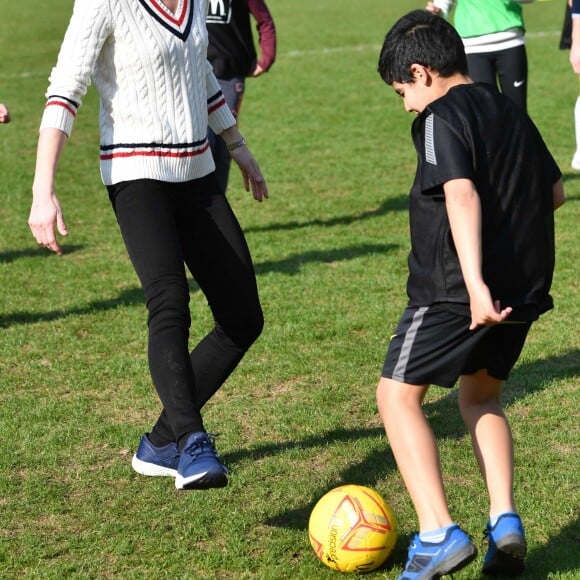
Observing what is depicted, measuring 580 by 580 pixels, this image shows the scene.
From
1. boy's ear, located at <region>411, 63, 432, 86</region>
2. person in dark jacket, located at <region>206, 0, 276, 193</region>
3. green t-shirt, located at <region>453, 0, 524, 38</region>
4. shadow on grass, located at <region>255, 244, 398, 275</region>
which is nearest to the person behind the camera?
boy's ear, located at <region>411, 63, 432, 86</region>

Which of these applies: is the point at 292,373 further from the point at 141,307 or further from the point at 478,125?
the point at 478,125

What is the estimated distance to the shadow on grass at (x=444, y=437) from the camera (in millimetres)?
3875

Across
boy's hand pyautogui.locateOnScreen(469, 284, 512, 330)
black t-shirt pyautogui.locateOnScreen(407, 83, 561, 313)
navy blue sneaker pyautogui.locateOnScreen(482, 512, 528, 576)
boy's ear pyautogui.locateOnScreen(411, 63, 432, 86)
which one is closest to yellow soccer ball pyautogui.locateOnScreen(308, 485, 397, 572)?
navy blue sneaker pyautogui.locateOnScreen(482, 512, 528, 576)

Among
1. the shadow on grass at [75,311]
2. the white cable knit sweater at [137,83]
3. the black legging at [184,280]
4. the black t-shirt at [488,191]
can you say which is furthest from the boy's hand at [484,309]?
the shadow on grass at [75,311]

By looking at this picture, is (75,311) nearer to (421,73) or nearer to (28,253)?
(28,253)

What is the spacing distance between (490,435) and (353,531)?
0.57m

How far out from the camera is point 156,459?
14.9ft

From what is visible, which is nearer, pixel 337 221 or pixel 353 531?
pixel 353 531

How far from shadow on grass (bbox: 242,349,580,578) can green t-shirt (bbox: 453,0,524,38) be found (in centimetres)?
346

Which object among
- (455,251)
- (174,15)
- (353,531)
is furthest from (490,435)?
(174,15)

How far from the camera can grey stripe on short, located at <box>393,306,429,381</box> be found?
11.8 ft

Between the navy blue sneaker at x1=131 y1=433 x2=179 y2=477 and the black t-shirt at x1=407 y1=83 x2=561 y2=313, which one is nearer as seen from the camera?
the black t-shirt at x1=407 y1=83 x2=561 y2=313

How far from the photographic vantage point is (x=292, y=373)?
19.4 feet

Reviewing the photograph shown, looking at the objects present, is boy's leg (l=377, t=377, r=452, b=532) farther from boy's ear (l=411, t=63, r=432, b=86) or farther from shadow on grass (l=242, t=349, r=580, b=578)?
boy's ear (l=411, t=63, r=432, b=86)
